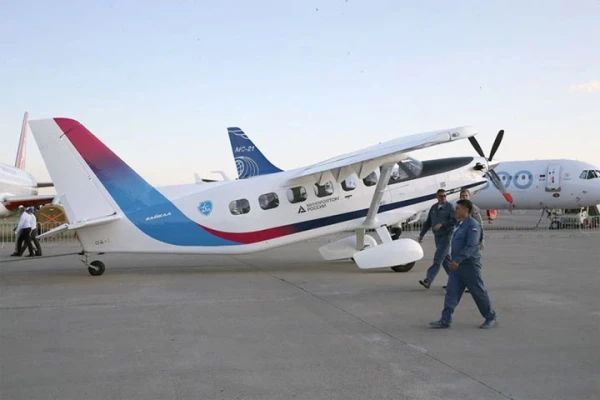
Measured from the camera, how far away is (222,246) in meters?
12.9

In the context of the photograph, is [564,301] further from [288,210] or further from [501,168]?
[501,168]

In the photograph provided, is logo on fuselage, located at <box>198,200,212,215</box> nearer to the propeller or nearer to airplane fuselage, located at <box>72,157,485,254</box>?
airplane fuselage, located at <box>72,157,485,254</box>

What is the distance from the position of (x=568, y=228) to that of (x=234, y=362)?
3141 centimetres

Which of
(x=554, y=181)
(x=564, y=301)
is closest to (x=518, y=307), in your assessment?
(x=564, y=301)

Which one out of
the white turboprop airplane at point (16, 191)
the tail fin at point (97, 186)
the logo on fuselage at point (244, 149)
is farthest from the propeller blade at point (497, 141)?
the white turboprop airplane at point (16, 191)

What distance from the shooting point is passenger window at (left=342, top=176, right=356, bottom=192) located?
544 inches

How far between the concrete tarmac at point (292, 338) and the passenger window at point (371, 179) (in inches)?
91.4

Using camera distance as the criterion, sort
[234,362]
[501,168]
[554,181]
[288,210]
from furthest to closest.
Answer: [501,168]
[554,181]
[288,210]
[234,362]

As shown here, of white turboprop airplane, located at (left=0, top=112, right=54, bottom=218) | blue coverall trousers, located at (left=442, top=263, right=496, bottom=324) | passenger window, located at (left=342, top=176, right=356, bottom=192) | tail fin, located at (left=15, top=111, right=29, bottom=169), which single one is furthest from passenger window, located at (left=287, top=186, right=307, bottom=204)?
tail fin, located at (left=15, top=111, right=29, bottom=169)

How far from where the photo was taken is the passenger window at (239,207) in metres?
12.9

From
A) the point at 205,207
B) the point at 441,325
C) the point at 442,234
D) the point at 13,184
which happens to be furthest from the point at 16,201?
the point at 441,325

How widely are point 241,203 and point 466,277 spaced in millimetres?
6463

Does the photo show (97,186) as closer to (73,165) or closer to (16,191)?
(73,165)

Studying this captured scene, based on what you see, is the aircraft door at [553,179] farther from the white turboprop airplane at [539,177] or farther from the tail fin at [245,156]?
the tail fin at [245,156]
